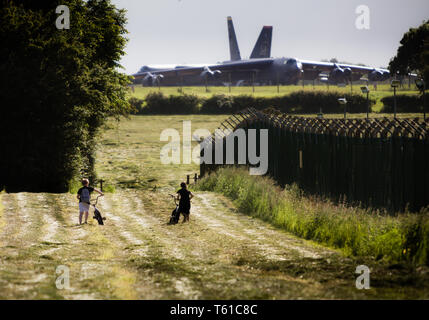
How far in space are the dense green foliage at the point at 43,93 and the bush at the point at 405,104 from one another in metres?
35.2

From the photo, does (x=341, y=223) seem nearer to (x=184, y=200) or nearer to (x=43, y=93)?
(x=184, y=200)

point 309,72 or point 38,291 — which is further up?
point 309,72

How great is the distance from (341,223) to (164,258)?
4263 mm

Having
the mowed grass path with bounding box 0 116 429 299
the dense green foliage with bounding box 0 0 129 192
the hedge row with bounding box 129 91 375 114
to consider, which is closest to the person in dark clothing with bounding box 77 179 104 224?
the mowed grass path with bounding box 0 116 429 299

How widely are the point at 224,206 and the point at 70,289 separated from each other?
1061 centimetres

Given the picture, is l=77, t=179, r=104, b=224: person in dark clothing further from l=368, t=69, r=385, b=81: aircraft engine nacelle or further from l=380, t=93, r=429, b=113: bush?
l=368, t=69, r=385, b=81: aircraft engine nacelle

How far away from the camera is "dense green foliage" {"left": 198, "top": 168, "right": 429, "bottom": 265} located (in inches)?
392

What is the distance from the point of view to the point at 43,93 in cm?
2306

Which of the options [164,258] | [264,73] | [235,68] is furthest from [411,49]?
[164,258]

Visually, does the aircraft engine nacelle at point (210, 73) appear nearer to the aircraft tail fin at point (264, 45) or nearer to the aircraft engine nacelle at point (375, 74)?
the aircraft engine nacelle at point (375, 74)

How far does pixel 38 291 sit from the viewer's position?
8109 mm

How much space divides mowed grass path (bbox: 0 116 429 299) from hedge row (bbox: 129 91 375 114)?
121 ft

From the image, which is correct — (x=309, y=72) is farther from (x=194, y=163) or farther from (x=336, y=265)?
(x=336, y=265)
